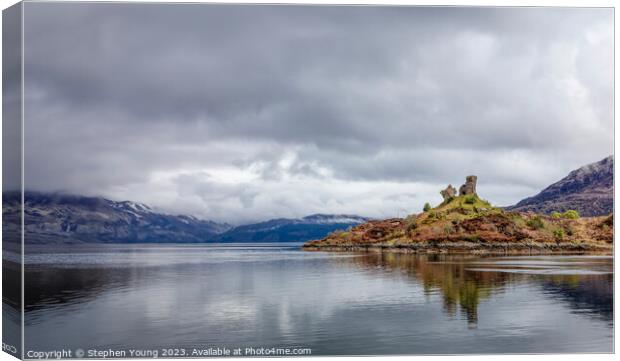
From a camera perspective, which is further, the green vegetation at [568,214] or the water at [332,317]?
the green vegetation at [568,214]

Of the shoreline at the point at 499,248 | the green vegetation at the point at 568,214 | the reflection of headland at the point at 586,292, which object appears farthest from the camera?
the green vegetation at the point at 568,214

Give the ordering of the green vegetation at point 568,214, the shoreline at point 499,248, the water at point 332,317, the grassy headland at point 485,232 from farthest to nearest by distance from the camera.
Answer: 1. the green vegetation at point 568,214
2. the grassy headland at point 485,232
3. the shoreline at point 499,248
4. the water at point 332,317

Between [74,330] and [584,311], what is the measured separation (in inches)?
Answer: 1105

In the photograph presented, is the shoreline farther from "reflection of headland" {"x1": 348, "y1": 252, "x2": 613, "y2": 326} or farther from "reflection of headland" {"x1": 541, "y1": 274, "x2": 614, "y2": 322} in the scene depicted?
"reflection of headland" {"x1": 541, "y1": 274, "x2": 614, "y2": 322}

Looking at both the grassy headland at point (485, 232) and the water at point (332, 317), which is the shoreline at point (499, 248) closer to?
the grassy headland at point (485, 232)

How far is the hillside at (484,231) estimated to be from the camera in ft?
424

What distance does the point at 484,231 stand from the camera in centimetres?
15975

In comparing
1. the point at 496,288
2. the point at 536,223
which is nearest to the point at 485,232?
the point at 536,223

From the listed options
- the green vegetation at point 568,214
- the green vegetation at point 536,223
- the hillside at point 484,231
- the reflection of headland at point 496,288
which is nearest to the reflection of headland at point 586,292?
the reflection of headland at point 496,288

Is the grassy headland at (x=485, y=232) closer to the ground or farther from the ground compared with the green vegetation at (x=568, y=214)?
closer to the ground

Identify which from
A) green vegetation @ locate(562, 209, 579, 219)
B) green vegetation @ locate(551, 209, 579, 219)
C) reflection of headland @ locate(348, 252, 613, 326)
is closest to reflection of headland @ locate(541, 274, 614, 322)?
reflection of headland @ locate(348, 252, 613, 326)

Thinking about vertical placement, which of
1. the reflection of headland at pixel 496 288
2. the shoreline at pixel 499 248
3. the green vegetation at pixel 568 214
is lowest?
the shoreline at pixel 499 248

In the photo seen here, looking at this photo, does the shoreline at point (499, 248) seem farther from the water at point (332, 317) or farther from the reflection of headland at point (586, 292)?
the water at point (332, 317)

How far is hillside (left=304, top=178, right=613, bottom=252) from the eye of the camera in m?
129
